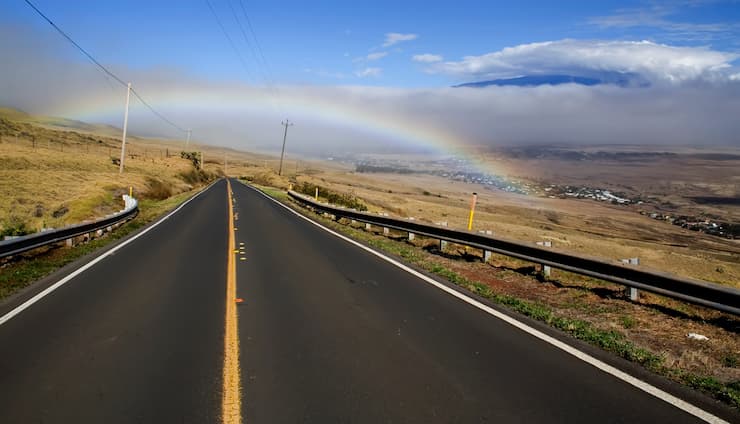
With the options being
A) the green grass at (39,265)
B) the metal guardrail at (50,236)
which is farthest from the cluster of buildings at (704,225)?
the green grass at (39,265)

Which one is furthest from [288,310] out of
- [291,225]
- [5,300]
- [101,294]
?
[291,225]

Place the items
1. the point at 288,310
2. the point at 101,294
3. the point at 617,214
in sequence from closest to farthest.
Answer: the point at 288,310
the point at 101,294
the point at 617,214

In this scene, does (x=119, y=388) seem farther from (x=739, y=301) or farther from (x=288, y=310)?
(x=739, y=301)

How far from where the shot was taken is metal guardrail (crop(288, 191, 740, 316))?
22.9ft

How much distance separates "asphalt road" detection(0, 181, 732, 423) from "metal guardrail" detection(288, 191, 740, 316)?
2783 millimetres

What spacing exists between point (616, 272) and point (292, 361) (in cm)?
629

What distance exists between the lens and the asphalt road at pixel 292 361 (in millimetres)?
4285

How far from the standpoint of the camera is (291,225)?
2130cm

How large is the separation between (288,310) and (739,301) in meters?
6.31

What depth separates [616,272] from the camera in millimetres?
8820

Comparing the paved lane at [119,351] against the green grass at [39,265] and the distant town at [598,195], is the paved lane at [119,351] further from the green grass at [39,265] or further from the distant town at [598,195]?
the distant town at [598,195]

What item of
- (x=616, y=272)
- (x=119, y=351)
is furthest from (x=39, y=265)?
(x=616, y=272)

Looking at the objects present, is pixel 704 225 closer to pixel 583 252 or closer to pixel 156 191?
pixel 583 252

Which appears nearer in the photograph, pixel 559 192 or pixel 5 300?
pixel 5 300
